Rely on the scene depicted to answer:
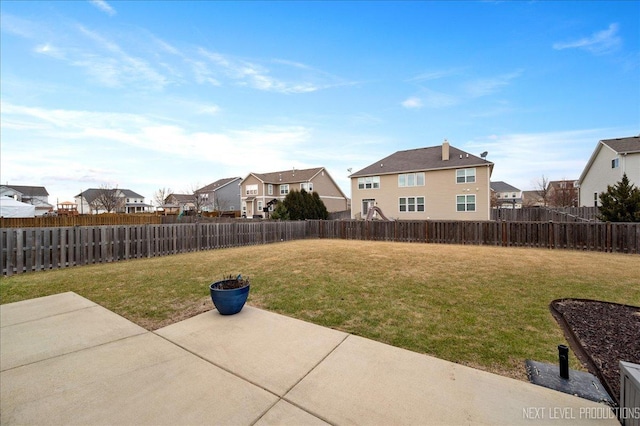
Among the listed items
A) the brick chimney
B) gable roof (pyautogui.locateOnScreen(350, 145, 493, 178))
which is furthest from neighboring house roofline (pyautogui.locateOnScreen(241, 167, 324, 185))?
the brick chimney

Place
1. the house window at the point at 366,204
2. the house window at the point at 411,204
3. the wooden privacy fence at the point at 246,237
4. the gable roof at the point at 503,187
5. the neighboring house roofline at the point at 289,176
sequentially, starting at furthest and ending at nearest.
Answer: the gable roof at the point at 503,187 < the neighboring house roofline at the point at 289,176 < the house window at the point at 366,204 < the house window at the point at 411,204 < the wooden privacy fence at the point at 246,237

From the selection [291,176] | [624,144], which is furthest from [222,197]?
[624,144]

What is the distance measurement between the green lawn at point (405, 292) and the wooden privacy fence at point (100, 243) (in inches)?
24.3

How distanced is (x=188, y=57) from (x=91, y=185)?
70370 millimetres

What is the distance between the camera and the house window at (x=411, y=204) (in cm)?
2616

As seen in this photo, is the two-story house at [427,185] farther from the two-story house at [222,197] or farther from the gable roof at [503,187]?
the gable roof at [503,187]

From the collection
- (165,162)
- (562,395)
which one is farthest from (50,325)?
(165,162)

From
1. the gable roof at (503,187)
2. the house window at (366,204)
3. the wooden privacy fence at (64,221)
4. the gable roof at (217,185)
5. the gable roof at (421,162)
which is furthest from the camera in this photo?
the gable roof at (503,187)

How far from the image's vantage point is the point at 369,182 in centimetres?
2880

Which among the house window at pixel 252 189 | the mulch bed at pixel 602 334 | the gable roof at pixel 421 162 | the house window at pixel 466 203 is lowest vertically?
the mulch bed at pixel 602 334

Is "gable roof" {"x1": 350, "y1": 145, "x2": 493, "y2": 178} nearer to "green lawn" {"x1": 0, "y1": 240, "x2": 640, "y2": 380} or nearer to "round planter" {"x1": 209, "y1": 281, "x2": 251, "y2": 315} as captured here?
"green lawn" {"x1": 0, "y1": 240, "x2": 640, "y2": 380}

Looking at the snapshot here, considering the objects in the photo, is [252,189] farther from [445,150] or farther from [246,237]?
[445,150]

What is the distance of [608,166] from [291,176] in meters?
34.2

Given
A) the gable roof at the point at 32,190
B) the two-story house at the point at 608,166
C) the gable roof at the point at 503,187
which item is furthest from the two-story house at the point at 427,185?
the gable roof at the point at 32,190
